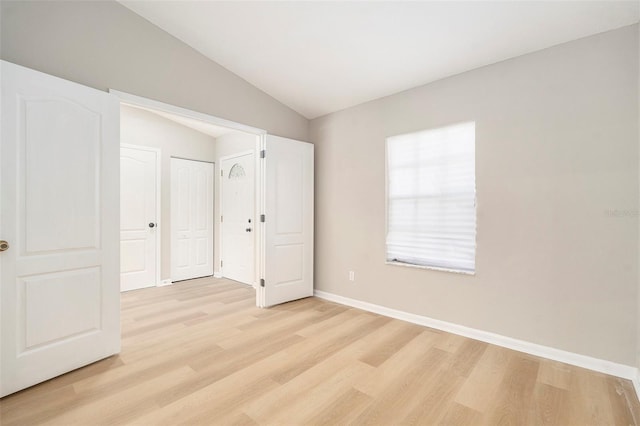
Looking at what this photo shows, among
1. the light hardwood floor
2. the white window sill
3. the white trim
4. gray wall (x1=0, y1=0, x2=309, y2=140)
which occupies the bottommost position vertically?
Result: the light hardwood floor

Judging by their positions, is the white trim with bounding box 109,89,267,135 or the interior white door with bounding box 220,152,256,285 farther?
the interior white door with bounding box 220,152,256,285

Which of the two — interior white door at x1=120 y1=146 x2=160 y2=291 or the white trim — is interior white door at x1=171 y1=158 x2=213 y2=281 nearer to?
interior white door at x1=120 y1=146 x2=160 y2=291

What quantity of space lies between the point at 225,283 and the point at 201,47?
11.7ft

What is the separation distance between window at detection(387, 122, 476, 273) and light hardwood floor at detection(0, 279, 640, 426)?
2.68 ft

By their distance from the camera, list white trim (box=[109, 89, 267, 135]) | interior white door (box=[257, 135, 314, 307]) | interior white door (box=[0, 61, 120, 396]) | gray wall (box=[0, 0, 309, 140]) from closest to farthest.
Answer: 1. interior white door (box=[0, 61, 120, 396])
2. gray wall (box=[0, 0, 309, 140])
3. white trim (box=[109, 89, 267, 135])
4. interior white door (box=[257, 135, 314, 307])

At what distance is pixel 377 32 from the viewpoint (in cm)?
250

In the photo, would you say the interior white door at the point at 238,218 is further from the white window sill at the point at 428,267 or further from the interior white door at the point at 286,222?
the white window sill at the point at 428,267

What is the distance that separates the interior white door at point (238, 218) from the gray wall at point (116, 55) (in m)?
1.63

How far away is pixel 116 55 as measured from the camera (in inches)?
98.5

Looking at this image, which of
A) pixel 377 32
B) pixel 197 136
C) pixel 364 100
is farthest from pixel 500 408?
pixel 197 136

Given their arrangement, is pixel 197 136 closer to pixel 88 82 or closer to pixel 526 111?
pixel 88 82

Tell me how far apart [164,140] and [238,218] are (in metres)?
1.82

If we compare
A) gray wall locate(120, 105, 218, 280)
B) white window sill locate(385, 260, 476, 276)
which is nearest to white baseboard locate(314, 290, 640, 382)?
white window sill locate(385, 260, 476, 276)

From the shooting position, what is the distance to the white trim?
2537 millimetres
